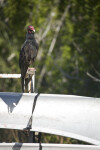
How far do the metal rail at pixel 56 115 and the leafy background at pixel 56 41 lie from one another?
4.26 metres

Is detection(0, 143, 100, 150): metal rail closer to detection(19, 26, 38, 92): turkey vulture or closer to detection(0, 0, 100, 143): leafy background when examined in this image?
detection(19, 26, 38, 92): turkey vulture

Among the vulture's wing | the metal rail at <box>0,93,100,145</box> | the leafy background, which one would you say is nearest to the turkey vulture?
the vulture's wing

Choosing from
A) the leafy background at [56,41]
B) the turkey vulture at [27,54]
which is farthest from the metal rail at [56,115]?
the leafy background at [56,41]

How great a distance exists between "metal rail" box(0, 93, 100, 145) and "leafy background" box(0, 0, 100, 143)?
168 inches

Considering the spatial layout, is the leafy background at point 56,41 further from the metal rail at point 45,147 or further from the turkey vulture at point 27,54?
the metal rail at point 45,147

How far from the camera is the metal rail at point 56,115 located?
388cm

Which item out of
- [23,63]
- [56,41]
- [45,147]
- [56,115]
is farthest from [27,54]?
[56,41]

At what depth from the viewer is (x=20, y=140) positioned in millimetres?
5984

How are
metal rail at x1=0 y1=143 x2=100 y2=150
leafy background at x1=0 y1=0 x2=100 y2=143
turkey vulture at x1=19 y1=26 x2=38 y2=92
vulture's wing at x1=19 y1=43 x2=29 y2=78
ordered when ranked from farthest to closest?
leafy background at x1=0 y1=0 x2=100 y2=143 < turkey vulture at x1=19 y1=26 x2=38 y2=92 < vulture's wing at x1=19 y1=43 x2=29 y2=78 < metal rail at x1=0 y1=143 x2=100 y2=150

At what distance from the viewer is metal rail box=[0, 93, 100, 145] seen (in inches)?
153

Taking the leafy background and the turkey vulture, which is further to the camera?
the leafy background

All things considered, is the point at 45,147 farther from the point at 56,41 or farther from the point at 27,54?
the point at 56,41

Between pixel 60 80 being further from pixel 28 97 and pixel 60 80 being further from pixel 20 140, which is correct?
pixel 28 97

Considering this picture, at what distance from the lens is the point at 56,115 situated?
4.04m
